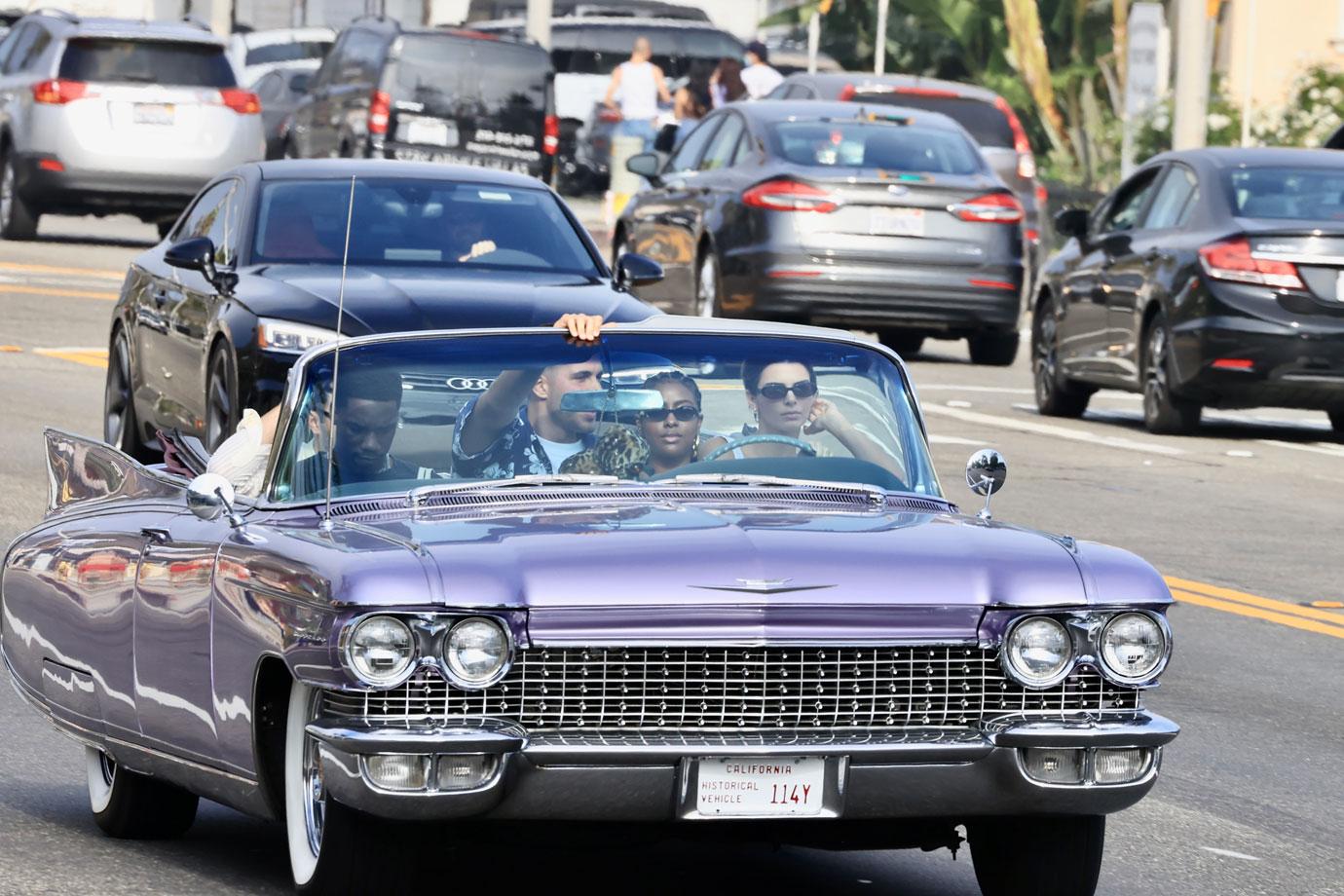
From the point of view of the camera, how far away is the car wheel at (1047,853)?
6.28 m

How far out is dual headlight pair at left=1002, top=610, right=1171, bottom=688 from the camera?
598 cm

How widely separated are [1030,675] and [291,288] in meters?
7.65

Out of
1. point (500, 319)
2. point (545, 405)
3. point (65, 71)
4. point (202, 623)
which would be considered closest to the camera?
point (202, 623)

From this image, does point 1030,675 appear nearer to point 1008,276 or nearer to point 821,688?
point 821,688

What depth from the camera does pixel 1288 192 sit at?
18.2 meters

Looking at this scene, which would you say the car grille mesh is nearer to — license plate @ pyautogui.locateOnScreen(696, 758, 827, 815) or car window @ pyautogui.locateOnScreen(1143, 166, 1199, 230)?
license plate @ pyautogui.locateOnScreen(696, 758, 827, 815)

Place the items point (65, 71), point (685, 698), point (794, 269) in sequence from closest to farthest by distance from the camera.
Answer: point (685, 698) < point (794, 269) < point (65, 71)

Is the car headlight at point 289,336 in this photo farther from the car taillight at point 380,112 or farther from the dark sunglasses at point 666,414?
the car taillight at point 380,112

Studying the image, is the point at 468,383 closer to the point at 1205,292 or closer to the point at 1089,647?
the point at 1089,647

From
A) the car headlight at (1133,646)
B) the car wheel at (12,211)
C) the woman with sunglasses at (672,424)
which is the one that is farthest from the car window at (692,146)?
the car headlight at (1133,646)

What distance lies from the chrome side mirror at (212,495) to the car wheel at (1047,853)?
1.69 metres

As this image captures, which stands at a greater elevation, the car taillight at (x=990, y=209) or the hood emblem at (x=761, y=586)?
the hood emblem at (x=761, y=586)

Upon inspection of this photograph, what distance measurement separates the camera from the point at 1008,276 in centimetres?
2077

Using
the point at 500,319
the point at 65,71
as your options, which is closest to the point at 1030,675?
the point at 500,319
